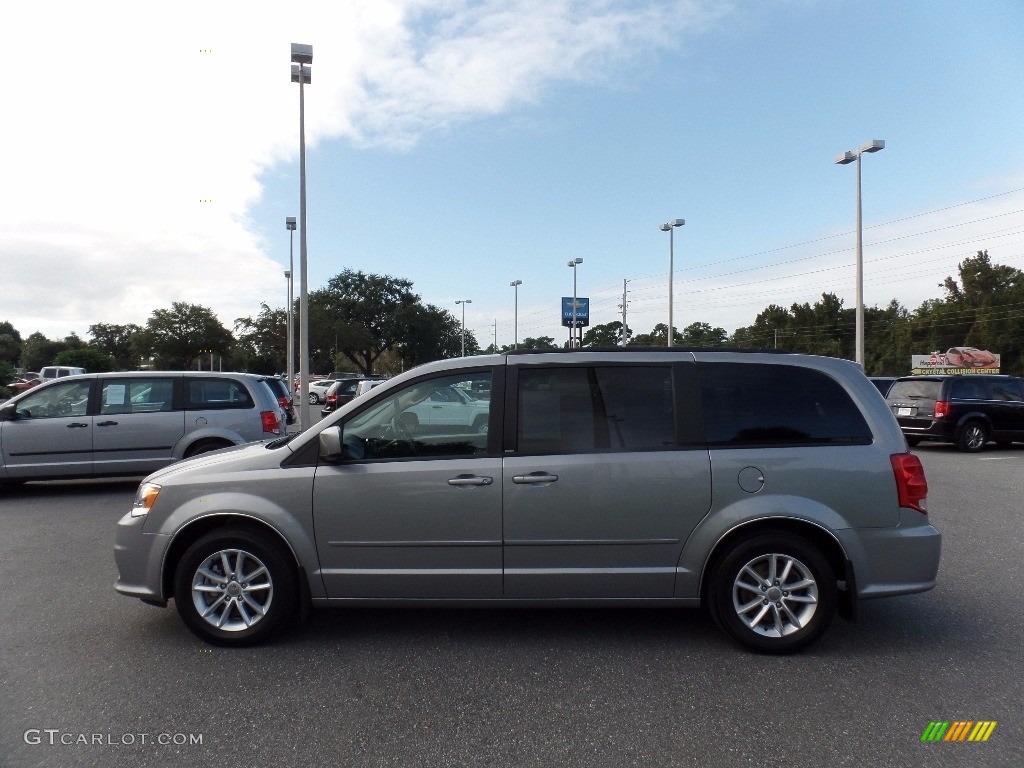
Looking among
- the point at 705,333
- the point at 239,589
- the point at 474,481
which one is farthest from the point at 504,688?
the point at 705,333

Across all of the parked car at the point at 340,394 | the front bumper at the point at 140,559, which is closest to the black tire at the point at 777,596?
the front bumper at the point at 140,559

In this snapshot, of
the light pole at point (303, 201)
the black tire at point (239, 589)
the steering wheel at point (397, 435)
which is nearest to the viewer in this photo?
the black tire at point (239, 589)

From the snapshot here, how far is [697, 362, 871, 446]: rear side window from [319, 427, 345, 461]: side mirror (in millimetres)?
2173

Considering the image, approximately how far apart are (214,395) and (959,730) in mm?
9746

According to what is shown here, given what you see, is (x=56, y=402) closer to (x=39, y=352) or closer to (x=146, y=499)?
(x=146, y=499)

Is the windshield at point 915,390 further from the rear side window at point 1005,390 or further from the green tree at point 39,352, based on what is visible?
the green tree at point 39,352

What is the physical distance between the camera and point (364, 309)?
247ft

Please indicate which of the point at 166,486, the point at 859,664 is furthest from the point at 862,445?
the point at 166,486

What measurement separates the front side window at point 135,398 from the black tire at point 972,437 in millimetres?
15661

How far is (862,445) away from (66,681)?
460 centimetres

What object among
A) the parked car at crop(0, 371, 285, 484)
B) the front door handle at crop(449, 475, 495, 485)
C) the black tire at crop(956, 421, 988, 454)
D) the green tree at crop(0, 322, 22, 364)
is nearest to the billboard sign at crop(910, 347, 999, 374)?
the black tire at crop(956, 421, 988, 454)

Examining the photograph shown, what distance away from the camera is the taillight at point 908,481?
15.6 feet

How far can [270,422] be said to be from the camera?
36.9 ft

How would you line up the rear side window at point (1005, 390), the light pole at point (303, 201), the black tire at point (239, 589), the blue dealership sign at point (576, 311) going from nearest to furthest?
the black tire at point (239, 589)
the rear side window at point (1005, 390)
the light pole at point (303, 201)
the blue dealership sign at point (576, 311)
